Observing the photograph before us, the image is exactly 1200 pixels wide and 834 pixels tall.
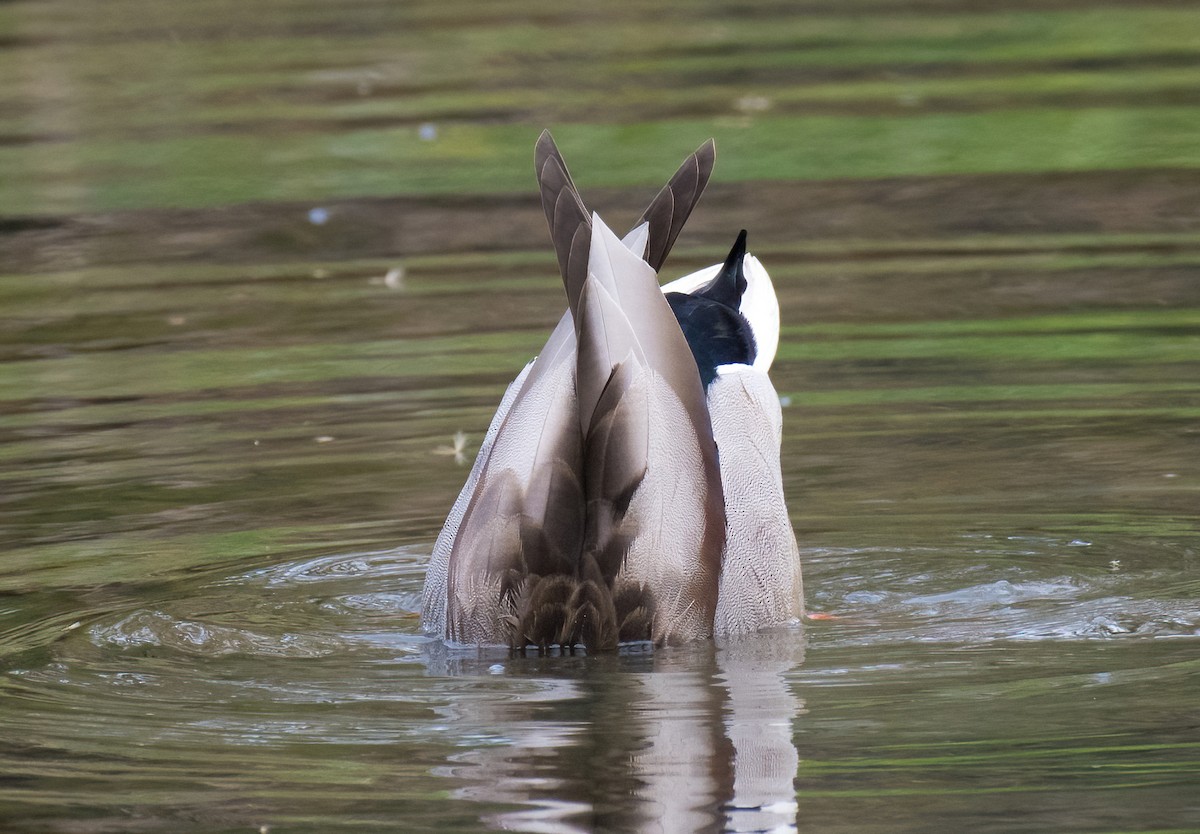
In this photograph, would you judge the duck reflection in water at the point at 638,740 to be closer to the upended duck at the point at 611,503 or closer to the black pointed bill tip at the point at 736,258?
the upended duck at the point at 611,503

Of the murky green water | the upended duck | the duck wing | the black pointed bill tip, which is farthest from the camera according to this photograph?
the black pointed bill tip

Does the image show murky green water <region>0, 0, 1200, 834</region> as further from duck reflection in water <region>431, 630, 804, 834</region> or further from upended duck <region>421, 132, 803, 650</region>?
upended duck <region>421, 132, 803, 650</region>

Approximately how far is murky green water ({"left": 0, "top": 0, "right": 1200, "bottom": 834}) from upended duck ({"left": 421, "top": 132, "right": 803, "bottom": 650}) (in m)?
0.12

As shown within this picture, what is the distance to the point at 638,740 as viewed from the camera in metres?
4.99

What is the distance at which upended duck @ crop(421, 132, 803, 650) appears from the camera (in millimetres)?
5504

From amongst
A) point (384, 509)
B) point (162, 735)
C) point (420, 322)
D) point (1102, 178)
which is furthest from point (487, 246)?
point (162, 735)

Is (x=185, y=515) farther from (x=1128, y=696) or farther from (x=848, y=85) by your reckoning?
(x=848, y=85)

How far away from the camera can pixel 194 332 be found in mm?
9641

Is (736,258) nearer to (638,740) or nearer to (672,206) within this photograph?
(672,206)

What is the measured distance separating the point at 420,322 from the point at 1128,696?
16.1 feet

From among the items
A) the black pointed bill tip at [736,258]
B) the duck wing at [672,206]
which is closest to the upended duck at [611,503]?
the duck wing at [672,206]

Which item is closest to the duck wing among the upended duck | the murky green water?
the upended duck

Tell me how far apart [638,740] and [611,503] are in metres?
0.70

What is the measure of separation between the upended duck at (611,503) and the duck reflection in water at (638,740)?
0.09 metres
